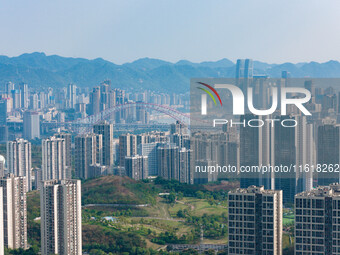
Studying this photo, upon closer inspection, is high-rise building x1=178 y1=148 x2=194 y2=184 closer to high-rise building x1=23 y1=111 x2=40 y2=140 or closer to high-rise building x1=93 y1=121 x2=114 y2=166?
high-rise building x1=93 y1=121 x2=114 y2=166

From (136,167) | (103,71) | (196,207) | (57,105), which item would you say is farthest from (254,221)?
(103,71)

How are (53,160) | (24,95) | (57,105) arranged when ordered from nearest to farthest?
1. (53,160)
2. (57,105)
3. (24,95)

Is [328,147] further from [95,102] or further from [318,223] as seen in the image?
[95,102]

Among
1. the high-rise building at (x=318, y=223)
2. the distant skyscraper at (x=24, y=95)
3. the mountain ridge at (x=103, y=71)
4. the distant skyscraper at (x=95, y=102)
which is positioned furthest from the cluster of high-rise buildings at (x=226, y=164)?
the mountain ridge at (x=103, y=71)

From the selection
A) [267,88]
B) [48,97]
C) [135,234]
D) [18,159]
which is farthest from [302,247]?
[48,97]

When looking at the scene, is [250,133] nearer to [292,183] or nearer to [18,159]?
[292,183]

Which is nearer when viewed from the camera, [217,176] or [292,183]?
[292,183]

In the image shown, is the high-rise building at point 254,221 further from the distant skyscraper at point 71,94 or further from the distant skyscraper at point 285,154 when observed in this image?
the distant skyscraper at point 71,94
